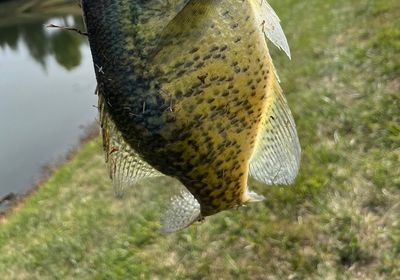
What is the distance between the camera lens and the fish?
162cm

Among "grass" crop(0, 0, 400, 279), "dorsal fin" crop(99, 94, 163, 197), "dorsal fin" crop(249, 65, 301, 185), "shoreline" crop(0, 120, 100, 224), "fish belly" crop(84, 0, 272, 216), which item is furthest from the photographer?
"shoreline" crop(0, 120, 100, 224)

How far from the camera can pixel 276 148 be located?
1982 mm

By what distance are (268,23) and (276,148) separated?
436mm

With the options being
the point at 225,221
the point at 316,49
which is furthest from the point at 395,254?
the point at 316,49

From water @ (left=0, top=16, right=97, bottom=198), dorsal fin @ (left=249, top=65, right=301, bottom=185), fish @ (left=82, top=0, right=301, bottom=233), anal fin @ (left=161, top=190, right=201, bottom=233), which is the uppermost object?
fish @ (left=82, top=0, right=301, bottom=233)

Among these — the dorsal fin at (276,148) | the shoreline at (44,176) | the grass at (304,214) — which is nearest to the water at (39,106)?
the shoreline at (44,176)

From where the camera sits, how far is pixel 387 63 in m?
5.96

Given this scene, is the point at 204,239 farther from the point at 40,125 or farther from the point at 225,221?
the point at 40,125

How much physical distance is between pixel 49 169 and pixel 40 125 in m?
3.10

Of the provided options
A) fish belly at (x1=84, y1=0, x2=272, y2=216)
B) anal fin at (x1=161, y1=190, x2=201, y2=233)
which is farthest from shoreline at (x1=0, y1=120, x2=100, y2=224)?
fish belly at (x1=84, y1=0, x2=272, y2=216)

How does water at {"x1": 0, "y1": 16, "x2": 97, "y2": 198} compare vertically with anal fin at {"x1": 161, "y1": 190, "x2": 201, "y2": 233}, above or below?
below

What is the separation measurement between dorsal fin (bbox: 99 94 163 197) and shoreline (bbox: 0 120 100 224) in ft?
31.5

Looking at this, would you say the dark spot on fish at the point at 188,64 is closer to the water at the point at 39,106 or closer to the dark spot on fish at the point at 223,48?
the dark spot on fish at the point at 223,48

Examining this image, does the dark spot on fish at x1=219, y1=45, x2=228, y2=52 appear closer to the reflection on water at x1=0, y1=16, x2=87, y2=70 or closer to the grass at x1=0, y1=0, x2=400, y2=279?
the grass at x1=0, y1=0, x2=400, y2=279
